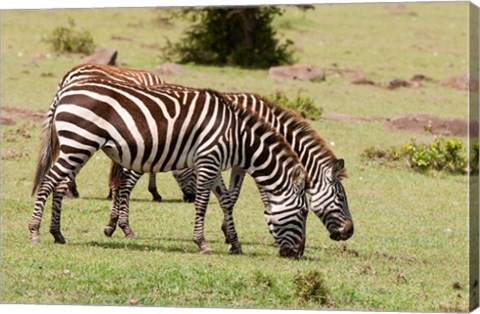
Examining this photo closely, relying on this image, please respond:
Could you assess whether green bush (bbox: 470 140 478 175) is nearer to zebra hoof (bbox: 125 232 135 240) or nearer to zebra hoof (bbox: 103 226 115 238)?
zebra hoof (bbox: 125 232 135 240)

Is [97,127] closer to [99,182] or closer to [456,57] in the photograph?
[99,182]

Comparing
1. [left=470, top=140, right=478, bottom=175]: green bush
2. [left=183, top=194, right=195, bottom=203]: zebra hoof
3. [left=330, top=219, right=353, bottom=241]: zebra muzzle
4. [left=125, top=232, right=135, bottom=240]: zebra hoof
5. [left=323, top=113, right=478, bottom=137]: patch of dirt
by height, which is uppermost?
[left=470, top=140, right=478, bottom=175]: green bush

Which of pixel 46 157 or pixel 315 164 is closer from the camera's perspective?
pixel 315 164

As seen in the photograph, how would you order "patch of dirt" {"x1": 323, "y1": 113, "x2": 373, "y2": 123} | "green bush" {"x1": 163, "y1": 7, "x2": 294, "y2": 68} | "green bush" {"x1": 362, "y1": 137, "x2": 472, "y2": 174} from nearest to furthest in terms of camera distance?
"green bush" {"x1": 362, "y1": 137, "x2": 472, "y2": 174} < "patch of dirt" {"x1": 323, "y1": 113, "x2": 373, "y2": 123} < "green bush" {"x1": 163, "y1": 7, "x2": 294, "y2": 68}

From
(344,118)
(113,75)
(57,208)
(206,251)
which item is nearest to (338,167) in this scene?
(206,251)

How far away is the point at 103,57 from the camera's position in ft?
72.6

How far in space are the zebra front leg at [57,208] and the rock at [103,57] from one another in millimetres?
12375

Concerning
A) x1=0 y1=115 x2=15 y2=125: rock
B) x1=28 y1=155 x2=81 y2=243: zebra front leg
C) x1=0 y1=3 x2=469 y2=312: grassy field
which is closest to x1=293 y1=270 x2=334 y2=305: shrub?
x1=0 y1=3 x2=469 y2=312: grassy field

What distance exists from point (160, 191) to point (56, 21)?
49.6 ft

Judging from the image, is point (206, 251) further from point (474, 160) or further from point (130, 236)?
point (474, 160)

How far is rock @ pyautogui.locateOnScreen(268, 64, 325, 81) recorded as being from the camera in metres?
22.4

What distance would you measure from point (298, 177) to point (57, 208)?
2.01 metres

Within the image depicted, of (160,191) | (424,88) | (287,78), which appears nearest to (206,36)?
(287,78)

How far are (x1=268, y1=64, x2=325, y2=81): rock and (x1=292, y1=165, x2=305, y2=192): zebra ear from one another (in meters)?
12.9
